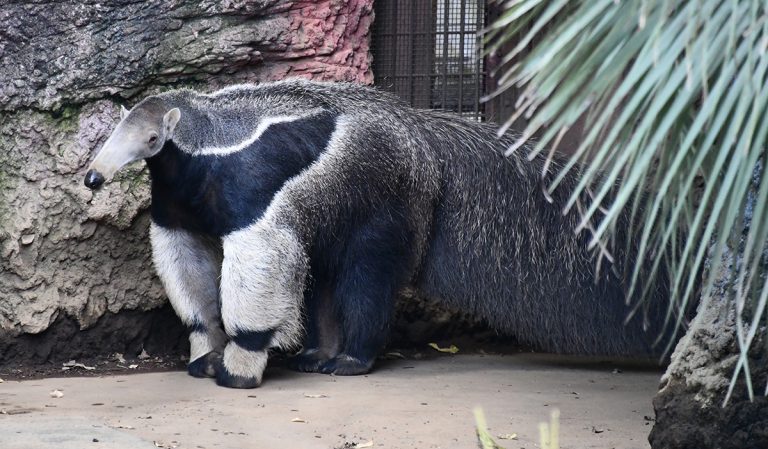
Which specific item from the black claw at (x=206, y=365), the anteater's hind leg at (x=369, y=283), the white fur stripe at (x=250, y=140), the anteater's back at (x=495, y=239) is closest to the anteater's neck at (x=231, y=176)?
the white fur stripe at (x=250, y=140)

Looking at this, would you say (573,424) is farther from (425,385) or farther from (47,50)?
(47,50)

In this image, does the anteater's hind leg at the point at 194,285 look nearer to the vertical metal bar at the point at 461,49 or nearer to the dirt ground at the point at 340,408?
the dirt ground at the point at 340,408

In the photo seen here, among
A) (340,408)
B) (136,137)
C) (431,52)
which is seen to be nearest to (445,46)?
(431,52)

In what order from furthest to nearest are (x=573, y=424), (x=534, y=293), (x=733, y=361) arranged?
(x=534, y=293) → (x=573, y=424) → (x=733, y=361)

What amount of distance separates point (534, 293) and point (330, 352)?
52.4 inches

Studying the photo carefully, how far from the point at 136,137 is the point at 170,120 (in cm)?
24

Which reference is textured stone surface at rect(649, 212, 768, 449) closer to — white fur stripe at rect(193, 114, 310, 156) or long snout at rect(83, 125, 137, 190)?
white fur stripe at rect(193, 114, 310, 156)

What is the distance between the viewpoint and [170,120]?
19.3 feet

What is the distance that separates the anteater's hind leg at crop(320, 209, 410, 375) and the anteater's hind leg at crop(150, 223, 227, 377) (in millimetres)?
715

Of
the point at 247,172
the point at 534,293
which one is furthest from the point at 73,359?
the point at 534,293

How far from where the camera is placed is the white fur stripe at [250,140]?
5.99m

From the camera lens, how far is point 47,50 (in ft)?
21.4

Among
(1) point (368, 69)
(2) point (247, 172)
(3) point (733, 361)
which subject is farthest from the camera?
(1) point (368, 69)

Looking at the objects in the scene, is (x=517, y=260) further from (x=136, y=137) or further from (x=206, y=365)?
(x=136, y=137)
